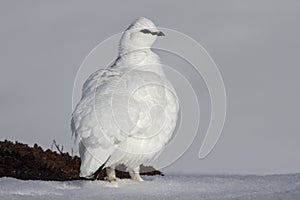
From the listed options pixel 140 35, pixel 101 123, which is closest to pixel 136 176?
pixel 101 123

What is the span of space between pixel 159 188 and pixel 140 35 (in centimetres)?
219

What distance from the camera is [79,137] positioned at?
919 cm

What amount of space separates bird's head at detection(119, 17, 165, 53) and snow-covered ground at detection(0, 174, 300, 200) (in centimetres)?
182

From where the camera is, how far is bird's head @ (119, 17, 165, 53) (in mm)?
10406

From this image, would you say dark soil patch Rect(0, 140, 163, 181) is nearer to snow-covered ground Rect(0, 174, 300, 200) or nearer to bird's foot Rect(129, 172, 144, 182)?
bird's foot Rect(129, 172, 144, 182)

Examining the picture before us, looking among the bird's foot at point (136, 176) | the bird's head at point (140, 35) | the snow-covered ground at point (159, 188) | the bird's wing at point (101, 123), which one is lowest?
the snow-covered ground at point (159, 188)

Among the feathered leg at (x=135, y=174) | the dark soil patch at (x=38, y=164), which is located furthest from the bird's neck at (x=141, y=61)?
the dark soil patch at (x=38, y=164)

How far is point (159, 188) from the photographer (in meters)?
9.44

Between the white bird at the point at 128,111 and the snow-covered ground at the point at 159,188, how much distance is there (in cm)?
30

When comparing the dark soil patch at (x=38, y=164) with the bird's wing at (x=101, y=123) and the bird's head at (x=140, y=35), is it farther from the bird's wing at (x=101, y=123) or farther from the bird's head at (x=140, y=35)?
the bird's wing at (x=101, y=123)

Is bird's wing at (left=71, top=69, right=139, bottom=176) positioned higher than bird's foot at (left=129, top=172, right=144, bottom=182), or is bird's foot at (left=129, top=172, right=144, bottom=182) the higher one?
bird's wing at (left=71, top=69, right=139, bottom=176)

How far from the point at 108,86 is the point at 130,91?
30 cm

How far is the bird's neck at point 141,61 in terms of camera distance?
33.5ft

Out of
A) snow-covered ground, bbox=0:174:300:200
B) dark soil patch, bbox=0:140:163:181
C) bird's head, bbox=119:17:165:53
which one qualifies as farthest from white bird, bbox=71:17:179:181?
dark soil patch, bbox=0:140:163:181
